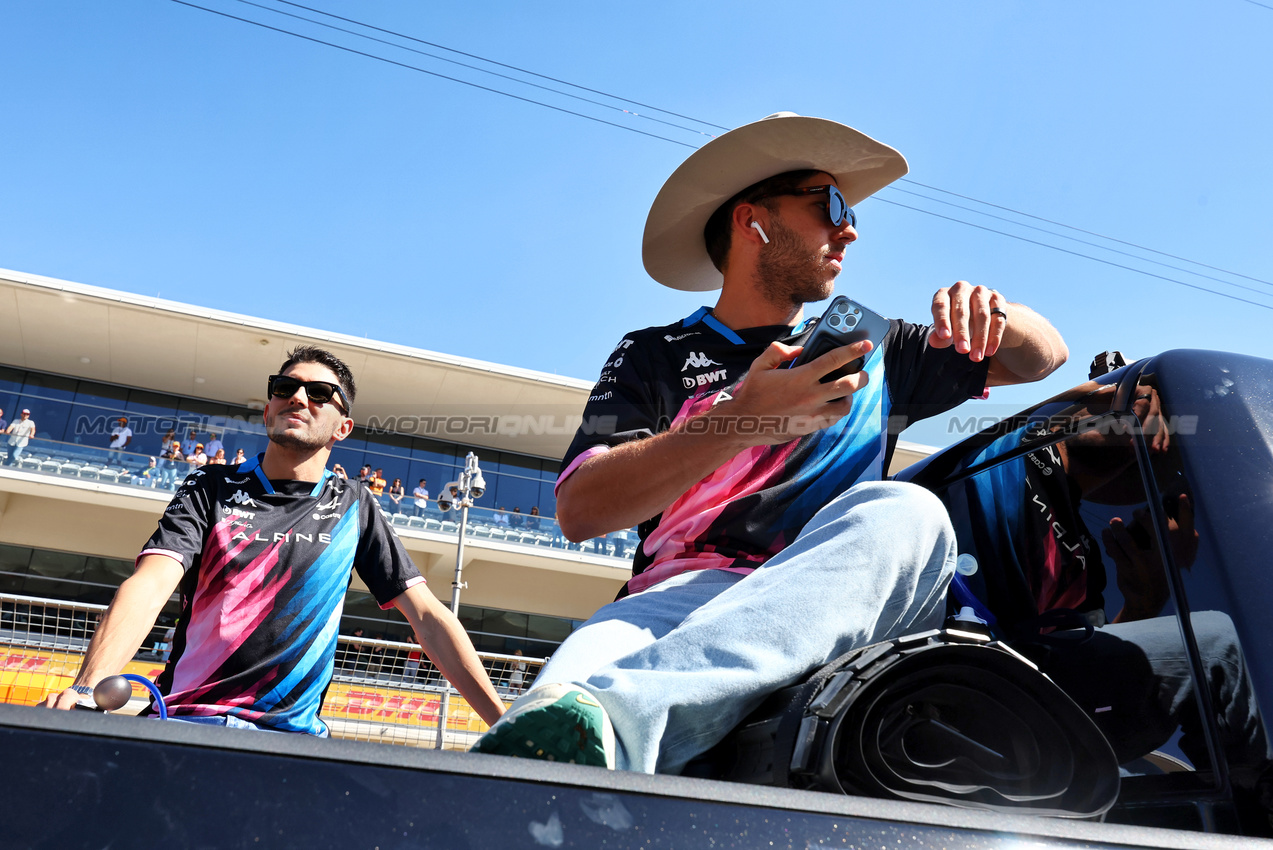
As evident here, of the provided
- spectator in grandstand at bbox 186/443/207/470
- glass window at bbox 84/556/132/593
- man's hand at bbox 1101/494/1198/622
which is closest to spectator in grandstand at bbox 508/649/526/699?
man's hand at bbox 1101/494/1198/622

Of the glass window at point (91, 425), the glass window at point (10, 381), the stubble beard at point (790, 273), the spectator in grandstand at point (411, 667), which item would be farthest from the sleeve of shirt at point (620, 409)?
the glass window at point (10, 381)

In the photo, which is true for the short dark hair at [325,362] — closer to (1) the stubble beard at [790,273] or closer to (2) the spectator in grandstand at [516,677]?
(1) the stubble beard at [790,273]

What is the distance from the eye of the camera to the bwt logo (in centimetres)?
191

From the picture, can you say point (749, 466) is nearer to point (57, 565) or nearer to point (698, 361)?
point (698, 361)

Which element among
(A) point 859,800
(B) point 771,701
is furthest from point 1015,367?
(A) point 859,800

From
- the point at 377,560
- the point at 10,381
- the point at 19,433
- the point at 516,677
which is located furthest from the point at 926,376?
the point at 10,381

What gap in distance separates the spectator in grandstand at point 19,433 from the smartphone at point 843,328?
20533mm

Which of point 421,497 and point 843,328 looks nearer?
point 843,328

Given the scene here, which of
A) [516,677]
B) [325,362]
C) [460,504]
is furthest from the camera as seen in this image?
[460,504]

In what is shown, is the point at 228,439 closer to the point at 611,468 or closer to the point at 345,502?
the point at 345,502

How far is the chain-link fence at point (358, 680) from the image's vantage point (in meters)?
6.73

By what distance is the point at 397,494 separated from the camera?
68.7 feet

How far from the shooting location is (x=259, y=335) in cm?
1942

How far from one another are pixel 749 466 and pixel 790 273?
0.59 m
